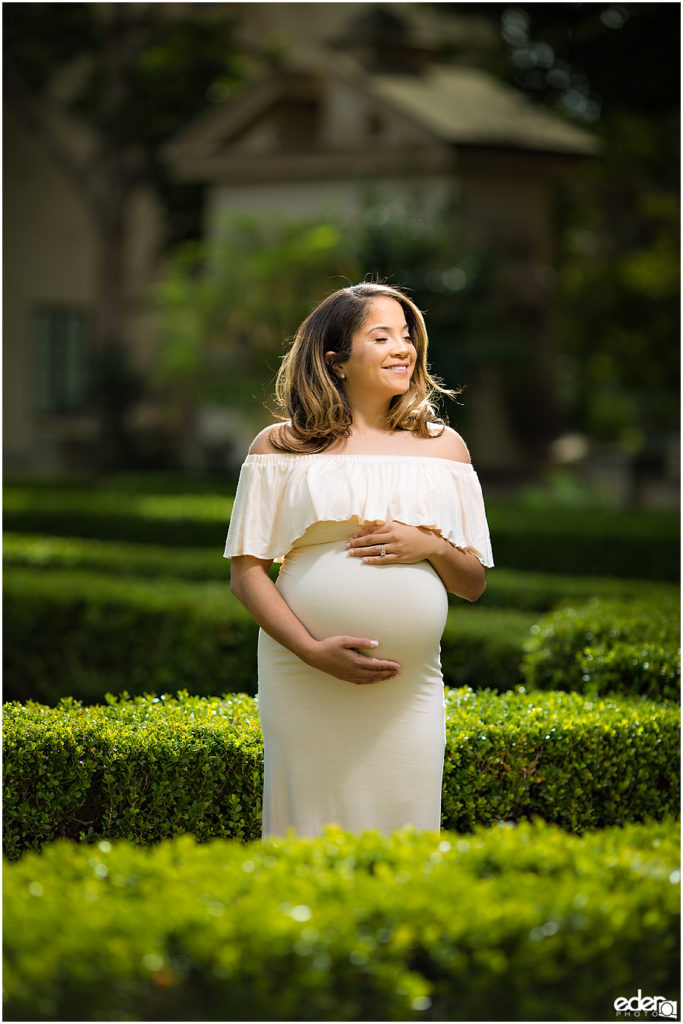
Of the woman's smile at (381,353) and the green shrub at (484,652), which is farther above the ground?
the woman's smile at (381,353)

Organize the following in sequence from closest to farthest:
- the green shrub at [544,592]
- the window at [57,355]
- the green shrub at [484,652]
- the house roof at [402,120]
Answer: the green shrub at [484,652]
the green shrub at [544,592]
the house roof at [402,120]
the window at [57,355]

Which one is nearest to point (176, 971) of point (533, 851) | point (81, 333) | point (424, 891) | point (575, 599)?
point (424, 891)

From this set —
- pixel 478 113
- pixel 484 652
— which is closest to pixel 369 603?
pixel 484 652

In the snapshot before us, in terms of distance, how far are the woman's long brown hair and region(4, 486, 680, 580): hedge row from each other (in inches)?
365

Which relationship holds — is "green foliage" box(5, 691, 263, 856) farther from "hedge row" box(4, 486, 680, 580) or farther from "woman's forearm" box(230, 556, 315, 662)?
"hedge row" box(4, 486, 680, 580)

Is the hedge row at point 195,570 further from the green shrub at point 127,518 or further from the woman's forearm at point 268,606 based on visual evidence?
the woman's forearm at point 268,606

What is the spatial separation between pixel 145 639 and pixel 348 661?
16.9 ft

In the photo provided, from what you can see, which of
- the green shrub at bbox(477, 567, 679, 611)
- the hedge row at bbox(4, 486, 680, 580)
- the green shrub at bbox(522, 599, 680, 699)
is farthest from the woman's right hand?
the hedge row at bbox(4, 486, 680, 580)

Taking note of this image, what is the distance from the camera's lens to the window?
31438 mm

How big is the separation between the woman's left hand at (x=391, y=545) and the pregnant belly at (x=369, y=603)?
0.02m

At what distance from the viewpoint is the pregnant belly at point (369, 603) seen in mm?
3359

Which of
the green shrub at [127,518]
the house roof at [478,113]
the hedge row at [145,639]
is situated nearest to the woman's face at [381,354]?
the hedge row at [145,639]

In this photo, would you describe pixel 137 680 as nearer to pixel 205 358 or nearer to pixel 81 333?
pixel 205 358

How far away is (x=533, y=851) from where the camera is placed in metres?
2.84
